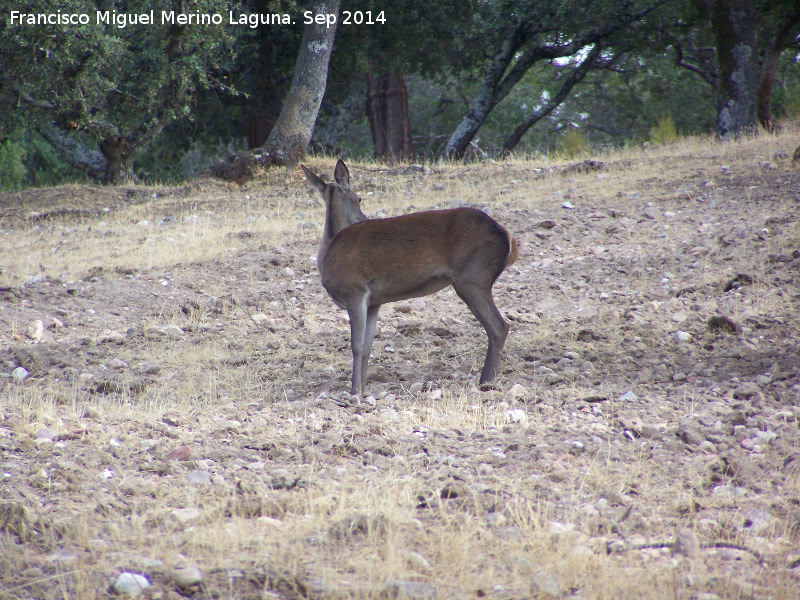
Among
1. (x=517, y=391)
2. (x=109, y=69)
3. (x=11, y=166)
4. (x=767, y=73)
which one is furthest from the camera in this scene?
(x=11, y=166)

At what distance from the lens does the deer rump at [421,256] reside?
6.23 metres

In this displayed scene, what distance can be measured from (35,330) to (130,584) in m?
5.74

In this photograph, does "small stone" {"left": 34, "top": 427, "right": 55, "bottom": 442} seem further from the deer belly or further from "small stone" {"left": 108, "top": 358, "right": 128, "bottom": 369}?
the deer belly

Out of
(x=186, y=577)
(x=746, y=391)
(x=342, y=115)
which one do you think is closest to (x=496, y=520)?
(x=186, y=577)

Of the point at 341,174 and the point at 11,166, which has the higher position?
the point at 11,166

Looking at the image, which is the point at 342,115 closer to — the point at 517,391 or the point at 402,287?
the point at 402,287

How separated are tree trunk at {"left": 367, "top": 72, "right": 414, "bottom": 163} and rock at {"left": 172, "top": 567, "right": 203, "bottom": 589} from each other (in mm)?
20542

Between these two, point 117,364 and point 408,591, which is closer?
point 408,591

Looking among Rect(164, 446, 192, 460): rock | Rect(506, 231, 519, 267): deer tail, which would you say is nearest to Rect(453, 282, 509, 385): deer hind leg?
Rect(506, 231, 519, 267): deer tail

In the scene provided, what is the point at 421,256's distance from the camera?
20.6 feet

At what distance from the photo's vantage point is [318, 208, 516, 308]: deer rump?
6230 millimetres

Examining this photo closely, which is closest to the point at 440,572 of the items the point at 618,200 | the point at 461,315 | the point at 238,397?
the point at 238,397

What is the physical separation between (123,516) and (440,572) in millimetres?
1555

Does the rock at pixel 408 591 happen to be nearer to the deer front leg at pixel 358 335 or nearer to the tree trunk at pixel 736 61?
the deer front leg at pixel 358 335
